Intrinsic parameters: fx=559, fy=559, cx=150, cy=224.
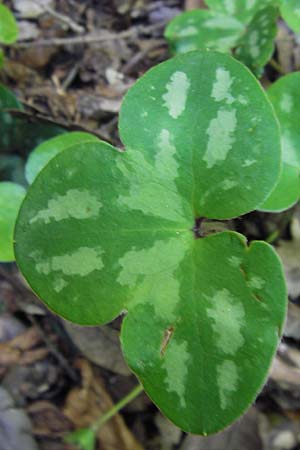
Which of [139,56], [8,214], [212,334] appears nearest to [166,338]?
[212,334]

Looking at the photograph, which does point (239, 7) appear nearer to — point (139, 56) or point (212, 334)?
point (139, 56)

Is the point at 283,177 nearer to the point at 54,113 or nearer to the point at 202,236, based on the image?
the point at 202,236

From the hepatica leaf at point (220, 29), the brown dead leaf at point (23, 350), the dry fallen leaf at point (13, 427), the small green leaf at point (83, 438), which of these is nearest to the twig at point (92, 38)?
the hepatica leaf at point (220, 29)

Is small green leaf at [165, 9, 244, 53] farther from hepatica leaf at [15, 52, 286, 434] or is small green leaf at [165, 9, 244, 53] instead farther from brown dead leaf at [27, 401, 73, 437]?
brown dead leaf at [27, 401, 73, 437]

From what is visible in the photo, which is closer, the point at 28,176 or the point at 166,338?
the point at 166,338

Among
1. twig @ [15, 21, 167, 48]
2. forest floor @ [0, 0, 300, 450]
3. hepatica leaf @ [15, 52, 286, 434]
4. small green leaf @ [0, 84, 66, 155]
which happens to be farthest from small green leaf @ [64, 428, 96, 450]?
twig @ [15, 21, 167, 48]
